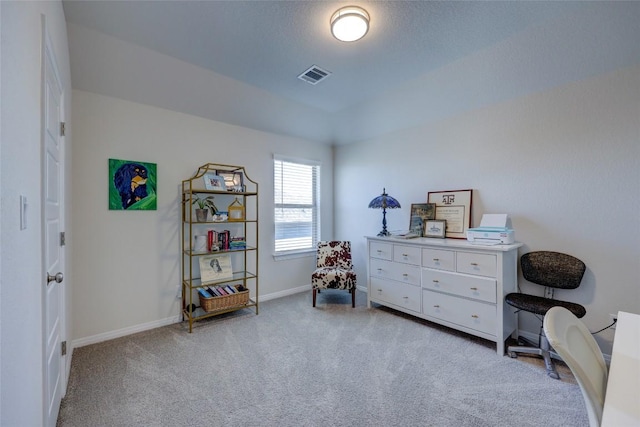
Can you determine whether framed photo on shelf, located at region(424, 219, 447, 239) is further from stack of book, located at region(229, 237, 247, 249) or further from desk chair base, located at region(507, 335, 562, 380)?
stack of book, located at region(229, 237, 247, 249)

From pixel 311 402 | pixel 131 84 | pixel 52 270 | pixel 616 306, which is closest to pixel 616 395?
pixel 311 402

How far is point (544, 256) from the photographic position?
2617mm

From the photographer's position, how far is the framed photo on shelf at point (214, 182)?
3195 millimetres

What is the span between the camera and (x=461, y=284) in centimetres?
276

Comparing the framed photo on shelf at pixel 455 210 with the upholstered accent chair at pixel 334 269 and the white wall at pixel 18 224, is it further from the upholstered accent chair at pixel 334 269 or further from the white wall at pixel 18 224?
the white wall at pixel 18 224

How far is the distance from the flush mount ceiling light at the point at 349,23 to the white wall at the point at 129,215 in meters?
2.02

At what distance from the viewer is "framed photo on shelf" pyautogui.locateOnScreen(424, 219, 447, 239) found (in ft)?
Result: 11.1

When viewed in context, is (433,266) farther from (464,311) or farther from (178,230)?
(178,230)

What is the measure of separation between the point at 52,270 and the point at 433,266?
3143 mm

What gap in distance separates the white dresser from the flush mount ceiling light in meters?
2.13

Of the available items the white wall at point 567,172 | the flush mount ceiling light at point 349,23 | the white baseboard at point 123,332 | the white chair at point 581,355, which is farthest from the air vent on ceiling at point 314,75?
the white baseboard at point 123,332

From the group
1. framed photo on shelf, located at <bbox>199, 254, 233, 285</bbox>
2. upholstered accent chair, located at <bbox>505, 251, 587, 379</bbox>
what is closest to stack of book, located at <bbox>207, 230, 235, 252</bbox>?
framed photo on shelf, located at <bbox>199, 254, 233, 285</bbox>

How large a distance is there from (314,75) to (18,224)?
276 centimetres

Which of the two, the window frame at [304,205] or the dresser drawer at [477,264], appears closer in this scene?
the dresser drawer at [477,264]
